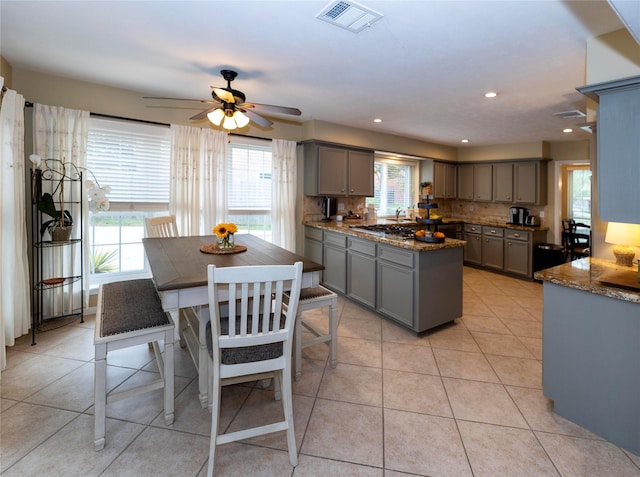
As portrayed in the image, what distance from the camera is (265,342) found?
1585mm

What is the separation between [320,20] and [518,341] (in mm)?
3186

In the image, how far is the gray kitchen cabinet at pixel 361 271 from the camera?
362 cm

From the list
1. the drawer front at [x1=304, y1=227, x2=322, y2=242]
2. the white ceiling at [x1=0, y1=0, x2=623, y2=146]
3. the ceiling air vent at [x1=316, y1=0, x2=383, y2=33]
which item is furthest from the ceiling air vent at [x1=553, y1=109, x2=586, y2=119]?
the drawer front at [x1=304, y1=227, x2=322, y2=242]

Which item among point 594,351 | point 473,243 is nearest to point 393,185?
point 473,243

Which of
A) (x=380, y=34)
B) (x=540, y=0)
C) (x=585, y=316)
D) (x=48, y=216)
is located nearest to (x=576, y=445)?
(x=585, y=316)

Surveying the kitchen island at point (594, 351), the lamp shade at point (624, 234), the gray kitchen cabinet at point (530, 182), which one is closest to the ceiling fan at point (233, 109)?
the kitchen island at point (594, 351)

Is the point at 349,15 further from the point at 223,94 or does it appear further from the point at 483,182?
the point at 483,182

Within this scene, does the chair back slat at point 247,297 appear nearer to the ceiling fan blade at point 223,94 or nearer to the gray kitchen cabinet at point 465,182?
the ceiling fan blade at point 223,94

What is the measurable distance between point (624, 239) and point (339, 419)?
2.29 meters

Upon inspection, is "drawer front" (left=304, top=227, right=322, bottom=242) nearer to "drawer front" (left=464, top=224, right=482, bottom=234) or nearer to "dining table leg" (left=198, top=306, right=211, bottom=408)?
"dining table leg" (left=198, top=306, right=211, bottom=408)

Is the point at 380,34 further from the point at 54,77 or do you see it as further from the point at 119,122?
the point at 54,77

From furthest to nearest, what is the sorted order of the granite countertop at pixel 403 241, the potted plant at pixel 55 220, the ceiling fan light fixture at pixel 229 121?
the granite countertop at pixel 403 241 → the potted plant at pixel 55 220 → the ceiling fan light fixture at pixel 229 121

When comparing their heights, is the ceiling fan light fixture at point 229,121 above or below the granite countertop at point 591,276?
above

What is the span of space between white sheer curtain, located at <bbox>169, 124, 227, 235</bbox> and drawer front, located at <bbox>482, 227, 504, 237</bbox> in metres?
4.66
